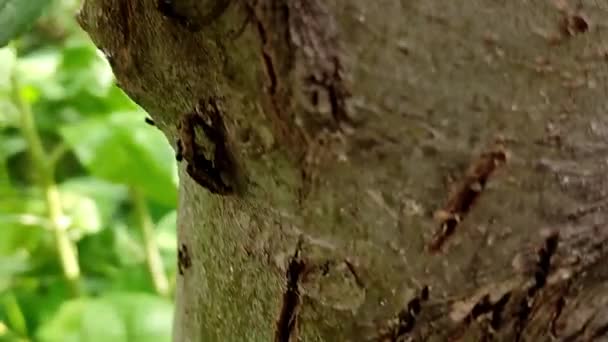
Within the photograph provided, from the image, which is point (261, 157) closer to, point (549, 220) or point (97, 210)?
point (549, 220)

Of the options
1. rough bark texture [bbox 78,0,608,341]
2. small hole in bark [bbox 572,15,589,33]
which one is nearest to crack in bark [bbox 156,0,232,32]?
rough bark texture [bbox 78,0,608,341]

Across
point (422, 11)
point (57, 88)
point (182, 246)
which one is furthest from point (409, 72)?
point (57, 88)

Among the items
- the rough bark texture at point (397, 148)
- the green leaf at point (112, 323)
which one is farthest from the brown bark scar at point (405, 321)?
the green leaf at point (112, 323)

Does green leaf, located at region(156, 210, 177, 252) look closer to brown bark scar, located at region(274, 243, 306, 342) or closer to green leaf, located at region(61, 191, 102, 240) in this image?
green leaf, located at region(61, 191, 102, 240)

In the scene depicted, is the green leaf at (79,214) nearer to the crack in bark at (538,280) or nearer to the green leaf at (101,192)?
the green leaf at (101,192)

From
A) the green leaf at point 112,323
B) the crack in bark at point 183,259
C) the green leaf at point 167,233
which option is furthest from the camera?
the green leaf at point 167,233

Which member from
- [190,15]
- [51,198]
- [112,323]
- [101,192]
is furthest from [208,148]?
[101,192]
